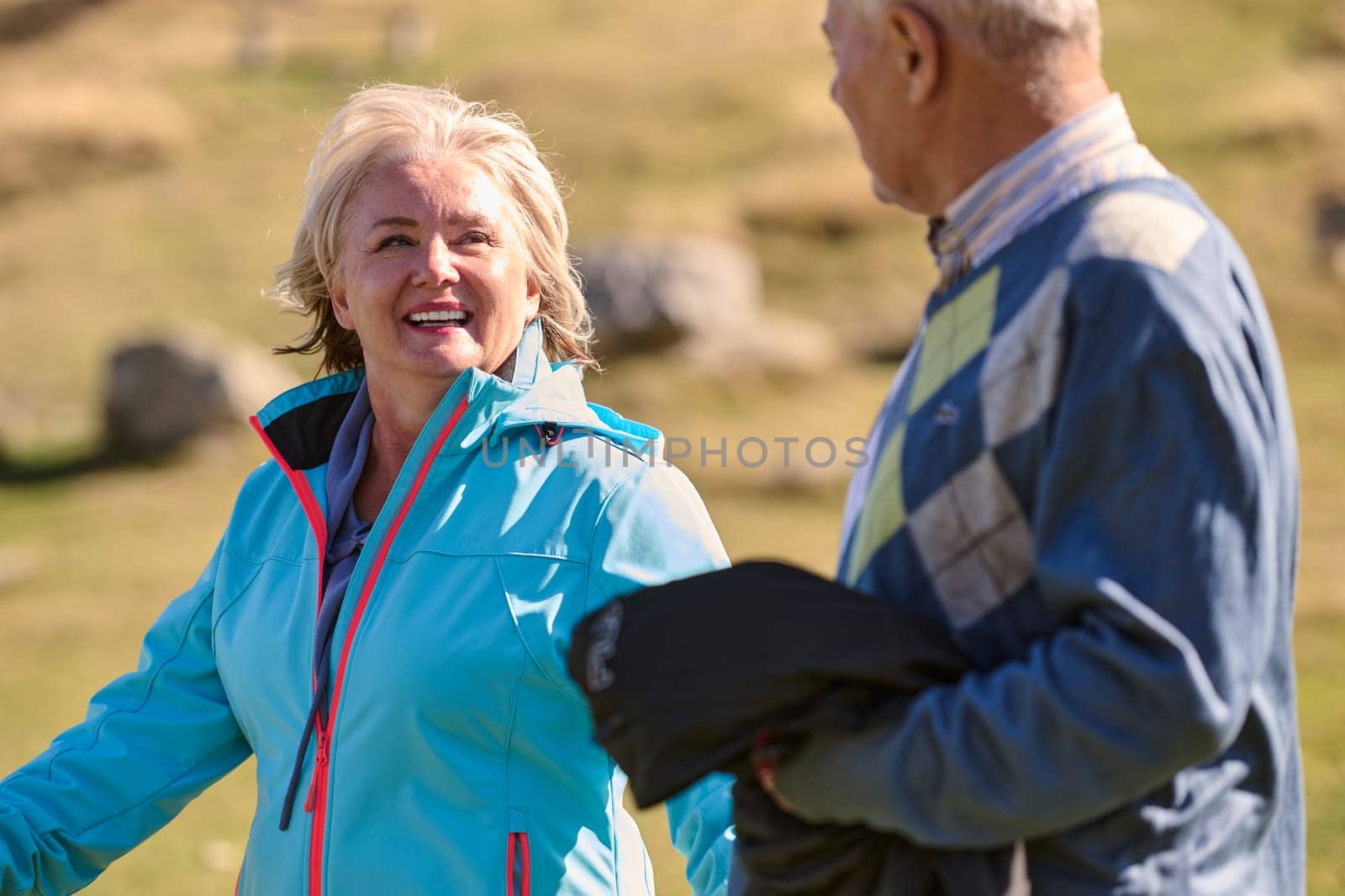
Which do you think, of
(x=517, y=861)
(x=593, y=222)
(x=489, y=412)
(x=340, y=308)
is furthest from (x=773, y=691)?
(x=593, y=222)

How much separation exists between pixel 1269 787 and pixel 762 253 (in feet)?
53.5

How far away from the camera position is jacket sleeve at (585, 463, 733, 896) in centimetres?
236

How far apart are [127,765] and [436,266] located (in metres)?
0.97

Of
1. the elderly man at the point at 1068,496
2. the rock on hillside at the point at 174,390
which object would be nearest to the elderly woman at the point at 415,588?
the elderly man at the point at 1068,496

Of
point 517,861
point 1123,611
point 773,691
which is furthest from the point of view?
point 517,861

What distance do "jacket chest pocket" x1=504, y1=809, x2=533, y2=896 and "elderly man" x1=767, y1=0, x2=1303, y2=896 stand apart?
2.73 feet

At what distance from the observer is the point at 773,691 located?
5.09 feet

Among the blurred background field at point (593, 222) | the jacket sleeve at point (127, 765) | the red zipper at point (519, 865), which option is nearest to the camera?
the red zipper at point (519, 865)

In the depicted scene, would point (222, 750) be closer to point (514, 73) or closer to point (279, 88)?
point (514, 73)

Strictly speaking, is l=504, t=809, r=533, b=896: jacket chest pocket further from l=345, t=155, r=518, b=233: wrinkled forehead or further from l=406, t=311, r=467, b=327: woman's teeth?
l=345, t=155, r=518, b=233: wrinkled forehead

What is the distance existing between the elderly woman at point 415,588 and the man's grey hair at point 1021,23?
3.64ft

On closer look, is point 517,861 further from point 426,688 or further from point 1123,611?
point 1123,611

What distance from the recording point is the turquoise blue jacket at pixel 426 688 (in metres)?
2.37

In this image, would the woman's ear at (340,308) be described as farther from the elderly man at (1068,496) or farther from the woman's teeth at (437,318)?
the elderly man at (1068,496)
